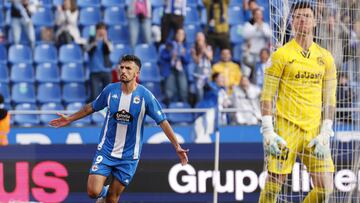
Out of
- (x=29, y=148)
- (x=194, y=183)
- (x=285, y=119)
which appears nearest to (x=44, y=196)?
(x=29, y=148)

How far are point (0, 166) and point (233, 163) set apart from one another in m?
3.14

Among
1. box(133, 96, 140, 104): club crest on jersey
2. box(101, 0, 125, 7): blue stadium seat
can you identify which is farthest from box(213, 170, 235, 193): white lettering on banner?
box(101, 0, 125, 7): blue stadium seat

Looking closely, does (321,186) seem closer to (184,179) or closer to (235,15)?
(184,179)

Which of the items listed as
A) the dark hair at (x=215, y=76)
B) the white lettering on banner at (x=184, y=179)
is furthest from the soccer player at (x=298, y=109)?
the dark hair at (x=215, y=76)

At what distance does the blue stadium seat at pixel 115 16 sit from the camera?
17891 mm

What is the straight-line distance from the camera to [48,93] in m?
17.2

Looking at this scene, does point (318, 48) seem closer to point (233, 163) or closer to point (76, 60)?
point (233, 163)

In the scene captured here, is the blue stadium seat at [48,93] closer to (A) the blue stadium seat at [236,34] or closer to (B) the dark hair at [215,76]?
(B) the dark hair at [215,76]

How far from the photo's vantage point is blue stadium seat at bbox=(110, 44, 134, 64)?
17.2 metres

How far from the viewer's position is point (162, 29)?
1712 cm

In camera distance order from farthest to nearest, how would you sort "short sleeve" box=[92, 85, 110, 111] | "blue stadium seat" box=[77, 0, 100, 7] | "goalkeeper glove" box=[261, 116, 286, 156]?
"blue stadium seat" box=[77, 0, 100, 7] < "short sleeve" box=[92, 85, 110, 111] < "goalkeeper glove" box=[261, 116, 286, 156]

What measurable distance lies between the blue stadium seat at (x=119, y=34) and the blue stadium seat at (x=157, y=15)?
58 cm

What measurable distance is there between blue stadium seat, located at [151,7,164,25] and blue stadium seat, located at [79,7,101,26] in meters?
1.10

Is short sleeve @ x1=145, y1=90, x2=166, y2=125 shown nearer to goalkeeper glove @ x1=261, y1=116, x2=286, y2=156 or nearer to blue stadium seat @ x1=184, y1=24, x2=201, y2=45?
goalkeeper glove @ x1=261, y1=116, x2=286, y2=156
